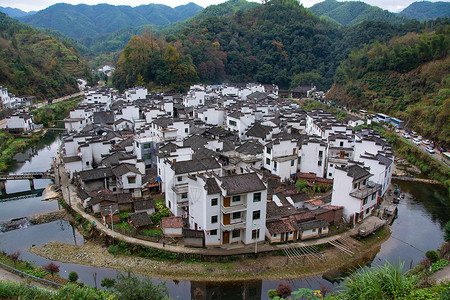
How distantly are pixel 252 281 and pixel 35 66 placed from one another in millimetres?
65170

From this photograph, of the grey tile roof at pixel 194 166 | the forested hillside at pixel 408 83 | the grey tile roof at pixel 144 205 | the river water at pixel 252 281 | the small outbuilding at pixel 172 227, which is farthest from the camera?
the forested hillside at pixel 408 83

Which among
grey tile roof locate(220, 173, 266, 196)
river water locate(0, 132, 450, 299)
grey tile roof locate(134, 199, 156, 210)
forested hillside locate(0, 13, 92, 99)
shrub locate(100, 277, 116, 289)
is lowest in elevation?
river water locate(0, 132, 450, 299)

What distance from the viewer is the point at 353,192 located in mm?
19047

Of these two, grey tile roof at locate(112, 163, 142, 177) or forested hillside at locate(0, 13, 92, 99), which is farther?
forested hillside at locate(0, 13, 92, 99)

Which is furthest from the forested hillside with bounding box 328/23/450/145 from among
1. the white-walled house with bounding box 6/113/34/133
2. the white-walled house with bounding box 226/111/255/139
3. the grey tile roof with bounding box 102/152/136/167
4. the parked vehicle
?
the white-walled house with bounding box 6/113/34/133

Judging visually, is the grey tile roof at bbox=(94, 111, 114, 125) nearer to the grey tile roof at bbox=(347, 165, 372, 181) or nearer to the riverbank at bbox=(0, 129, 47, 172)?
the riverbank at bbox=(0, 129, 47, 172)

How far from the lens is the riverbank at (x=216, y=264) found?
601 inches

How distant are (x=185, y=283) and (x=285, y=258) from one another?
5.16 meters

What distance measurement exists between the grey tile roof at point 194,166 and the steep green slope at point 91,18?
155 meters

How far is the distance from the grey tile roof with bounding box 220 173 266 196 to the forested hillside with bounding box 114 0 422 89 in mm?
48241

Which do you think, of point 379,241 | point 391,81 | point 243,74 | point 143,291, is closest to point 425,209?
point 379,241

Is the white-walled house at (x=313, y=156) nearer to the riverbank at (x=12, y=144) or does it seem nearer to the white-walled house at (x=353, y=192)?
the white-walled house at (x=353, y=192)

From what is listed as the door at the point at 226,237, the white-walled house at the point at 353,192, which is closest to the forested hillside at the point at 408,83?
the white-walled house at the point at 353,192

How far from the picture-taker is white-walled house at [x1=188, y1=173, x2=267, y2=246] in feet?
51.5
